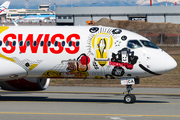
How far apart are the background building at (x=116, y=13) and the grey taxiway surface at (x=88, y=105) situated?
3798 inches

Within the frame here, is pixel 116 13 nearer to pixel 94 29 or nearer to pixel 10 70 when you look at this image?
pixel 94 29

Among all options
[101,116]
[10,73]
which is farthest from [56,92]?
[101,116]

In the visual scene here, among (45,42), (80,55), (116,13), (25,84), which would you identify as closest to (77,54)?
(80,55)

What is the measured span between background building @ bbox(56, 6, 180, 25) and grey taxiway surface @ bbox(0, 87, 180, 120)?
96.5 meters

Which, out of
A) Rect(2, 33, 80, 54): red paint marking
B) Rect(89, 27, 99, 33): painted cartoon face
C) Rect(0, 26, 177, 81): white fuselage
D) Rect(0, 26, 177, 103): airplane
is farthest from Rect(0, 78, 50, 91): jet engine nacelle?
Rect(89, 27, 99, 33): painted cartoon face

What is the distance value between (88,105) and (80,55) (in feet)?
8.29

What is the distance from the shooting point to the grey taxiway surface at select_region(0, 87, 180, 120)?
46.6 feet

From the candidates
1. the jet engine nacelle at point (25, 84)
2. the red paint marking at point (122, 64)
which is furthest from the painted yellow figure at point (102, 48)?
the jet engine nacelle at point (25, 84)

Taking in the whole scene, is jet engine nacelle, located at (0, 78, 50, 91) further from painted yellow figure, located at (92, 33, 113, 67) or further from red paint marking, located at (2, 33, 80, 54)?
painted yellow figure, located at (92, 33, 113, 67)

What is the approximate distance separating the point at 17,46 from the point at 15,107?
3.24m

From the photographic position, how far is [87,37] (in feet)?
57.1

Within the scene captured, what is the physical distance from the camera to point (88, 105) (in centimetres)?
1695

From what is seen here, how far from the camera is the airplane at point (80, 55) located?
16.8 metres

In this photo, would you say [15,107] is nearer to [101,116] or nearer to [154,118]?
[101,116]
